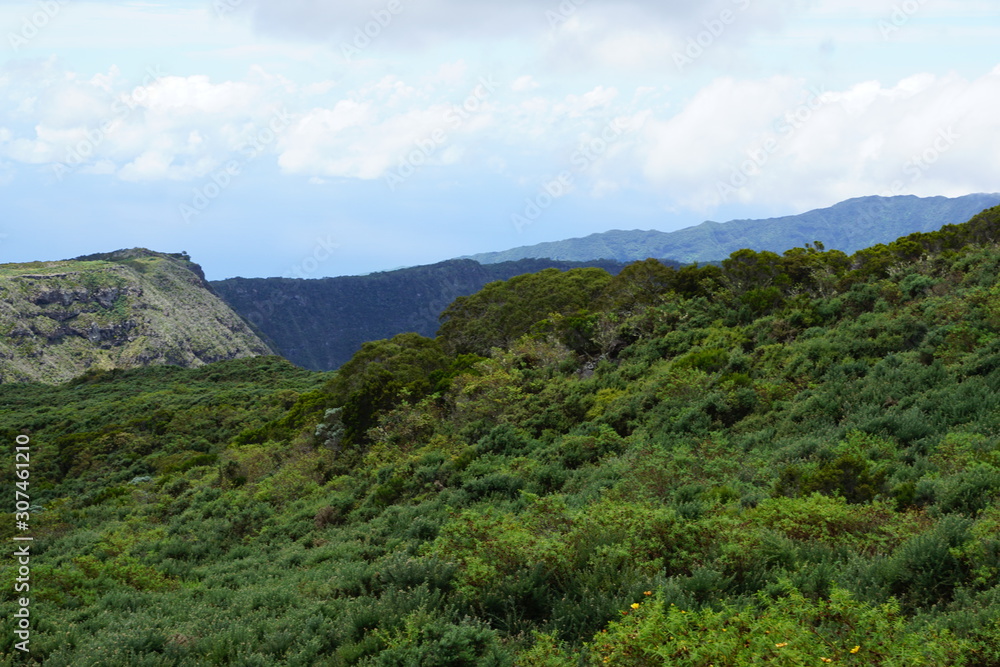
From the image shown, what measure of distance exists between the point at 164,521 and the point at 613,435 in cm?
1287

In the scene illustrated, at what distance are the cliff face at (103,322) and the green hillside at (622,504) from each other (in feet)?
300

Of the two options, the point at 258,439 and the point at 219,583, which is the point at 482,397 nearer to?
the point at 219,583

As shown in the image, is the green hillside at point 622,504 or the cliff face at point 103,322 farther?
the cliff face at point 103,322

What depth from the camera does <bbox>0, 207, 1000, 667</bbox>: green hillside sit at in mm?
4887

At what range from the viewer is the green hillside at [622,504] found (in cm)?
489

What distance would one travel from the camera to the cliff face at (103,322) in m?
99.3

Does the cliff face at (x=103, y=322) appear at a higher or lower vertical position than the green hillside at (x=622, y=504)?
higher

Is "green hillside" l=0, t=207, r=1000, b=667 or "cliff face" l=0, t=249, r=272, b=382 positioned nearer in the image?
"green hillside" l=0, t=207, r=1000, b=667

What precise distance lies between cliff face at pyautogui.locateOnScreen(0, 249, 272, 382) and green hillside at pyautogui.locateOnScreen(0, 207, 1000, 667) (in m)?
91.5

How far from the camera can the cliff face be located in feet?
326

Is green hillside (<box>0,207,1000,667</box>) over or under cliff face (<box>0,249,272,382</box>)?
under

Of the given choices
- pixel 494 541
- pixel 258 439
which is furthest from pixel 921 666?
pixel 258 439

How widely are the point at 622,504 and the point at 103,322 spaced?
428ft

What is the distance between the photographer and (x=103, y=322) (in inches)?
4456
